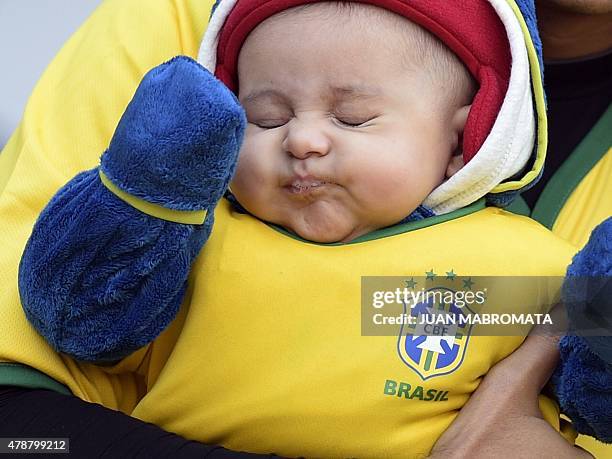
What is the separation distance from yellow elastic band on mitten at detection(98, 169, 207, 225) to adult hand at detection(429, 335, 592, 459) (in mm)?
442

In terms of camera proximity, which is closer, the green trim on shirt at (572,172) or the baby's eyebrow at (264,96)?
the baby's eyebrow at (264,96)

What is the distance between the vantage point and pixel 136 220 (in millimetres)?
1121

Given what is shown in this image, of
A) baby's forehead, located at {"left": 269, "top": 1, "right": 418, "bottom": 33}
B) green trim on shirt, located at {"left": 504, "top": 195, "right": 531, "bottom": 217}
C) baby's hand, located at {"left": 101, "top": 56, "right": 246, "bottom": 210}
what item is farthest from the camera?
green trim on shirt, located at {"left": 504, "top": 195, "right": 531, "bottom": 217}

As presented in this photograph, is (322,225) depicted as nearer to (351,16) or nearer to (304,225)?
(304,225)

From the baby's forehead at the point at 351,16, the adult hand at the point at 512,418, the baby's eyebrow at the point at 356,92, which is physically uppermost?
the baby's forehead at the point at 351,16

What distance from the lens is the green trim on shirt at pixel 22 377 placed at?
4.07 feet

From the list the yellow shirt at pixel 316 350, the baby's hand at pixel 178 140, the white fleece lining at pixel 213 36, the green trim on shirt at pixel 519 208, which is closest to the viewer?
the baby's hand at pixel 178 140

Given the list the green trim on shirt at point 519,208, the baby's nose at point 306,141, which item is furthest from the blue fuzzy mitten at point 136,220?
the green trim on shirt at point 519,208

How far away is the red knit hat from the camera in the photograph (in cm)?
133

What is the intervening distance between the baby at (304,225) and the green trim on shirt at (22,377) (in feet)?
0.20

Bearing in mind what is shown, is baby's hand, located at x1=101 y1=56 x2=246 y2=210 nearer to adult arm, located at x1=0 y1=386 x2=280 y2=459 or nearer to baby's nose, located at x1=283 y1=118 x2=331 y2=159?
baby's nose, located at x1=283 y1=118 x2=331 y2=159

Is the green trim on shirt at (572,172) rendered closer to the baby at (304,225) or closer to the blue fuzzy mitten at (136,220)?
the baby at (304,225)

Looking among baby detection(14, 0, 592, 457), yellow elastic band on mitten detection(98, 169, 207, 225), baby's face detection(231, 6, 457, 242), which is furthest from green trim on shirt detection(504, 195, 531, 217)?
yellow elastic band on mitten detection(98, 169, 207, 225)

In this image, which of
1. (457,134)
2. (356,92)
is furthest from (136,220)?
(457,134)
